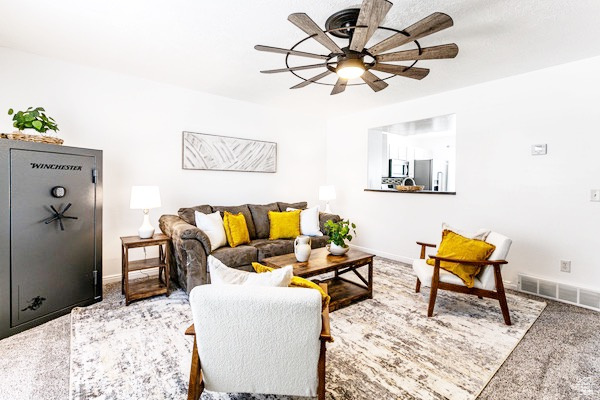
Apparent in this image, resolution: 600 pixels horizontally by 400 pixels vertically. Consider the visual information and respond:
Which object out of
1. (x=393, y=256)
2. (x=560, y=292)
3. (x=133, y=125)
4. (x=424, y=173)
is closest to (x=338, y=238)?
(x=393, y=256)

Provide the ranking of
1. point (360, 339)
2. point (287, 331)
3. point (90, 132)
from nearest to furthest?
point (287, 331), point (360, 339), point (90, 132)

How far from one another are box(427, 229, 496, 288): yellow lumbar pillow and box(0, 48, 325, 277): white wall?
2.95 meters

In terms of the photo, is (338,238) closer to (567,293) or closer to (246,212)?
(246,212)

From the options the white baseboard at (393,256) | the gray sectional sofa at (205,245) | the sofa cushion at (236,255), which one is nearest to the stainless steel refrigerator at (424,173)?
the white baseboard at (393,256)

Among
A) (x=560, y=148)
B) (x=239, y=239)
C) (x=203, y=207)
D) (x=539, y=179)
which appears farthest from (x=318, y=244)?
(x=560, y=148)

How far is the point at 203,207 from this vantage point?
3.83 m

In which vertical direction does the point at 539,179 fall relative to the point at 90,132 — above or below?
below

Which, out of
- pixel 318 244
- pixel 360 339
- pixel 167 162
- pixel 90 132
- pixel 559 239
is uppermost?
pixel 90 132

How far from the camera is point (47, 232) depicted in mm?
2549

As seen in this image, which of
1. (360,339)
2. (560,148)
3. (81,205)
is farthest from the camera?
(560,148)

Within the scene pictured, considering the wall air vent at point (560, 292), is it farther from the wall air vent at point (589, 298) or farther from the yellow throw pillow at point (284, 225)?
the yellow throw pillow at point (284, 225)

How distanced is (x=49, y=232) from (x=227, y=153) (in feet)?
7.75

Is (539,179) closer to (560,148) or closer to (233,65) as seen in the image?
(560,148)

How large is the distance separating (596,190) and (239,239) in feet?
12.5
